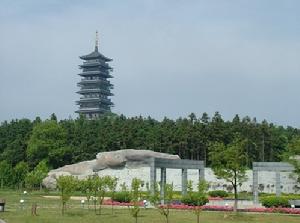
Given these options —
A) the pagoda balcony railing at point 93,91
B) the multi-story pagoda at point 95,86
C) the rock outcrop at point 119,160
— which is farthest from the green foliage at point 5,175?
the pagoda balcony railing at point 93,91

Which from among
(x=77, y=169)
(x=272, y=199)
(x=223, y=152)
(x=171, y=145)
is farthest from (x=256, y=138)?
(x=223, y=152)

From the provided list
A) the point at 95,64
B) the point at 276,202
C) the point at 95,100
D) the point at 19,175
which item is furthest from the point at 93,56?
the point at 276,202

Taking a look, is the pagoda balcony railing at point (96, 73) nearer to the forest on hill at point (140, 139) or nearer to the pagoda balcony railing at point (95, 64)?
the pagoda balcony railing at point (95, 64)

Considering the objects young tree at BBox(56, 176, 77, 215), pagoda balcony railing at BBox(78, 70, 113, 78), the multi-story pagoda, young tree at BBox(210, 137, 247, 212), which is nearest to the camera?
young tree at BBox(56, 176, 77, 215)

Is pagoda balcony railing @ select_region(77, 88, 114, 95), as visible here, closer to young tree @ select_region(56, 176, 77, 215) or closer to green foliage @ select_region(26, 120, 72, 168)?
green foliage @ select_region(26, 120, 72, 168)

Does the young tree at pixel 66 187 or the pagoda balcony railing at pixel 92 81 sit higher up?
the pagoda balcony railing at pixel 92 81

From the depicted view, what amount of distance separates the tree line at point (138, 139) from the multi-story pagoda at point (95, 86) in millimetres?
37276

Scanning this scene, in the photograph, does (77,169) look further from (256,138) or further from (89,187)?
(89,187)

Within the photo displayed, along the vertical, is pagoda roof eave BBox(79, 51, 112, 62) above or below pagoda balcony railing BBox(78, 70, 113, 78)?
above

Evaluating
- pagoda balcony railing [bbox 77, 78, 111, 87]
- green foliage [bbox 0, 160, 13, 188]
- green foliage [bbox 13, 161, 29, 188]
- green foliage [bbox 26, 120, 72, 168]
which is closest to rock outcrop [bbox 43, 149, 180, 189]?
green foliage [bbox 13, 161, 29, 188]

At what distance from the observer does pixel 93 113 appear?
368ft

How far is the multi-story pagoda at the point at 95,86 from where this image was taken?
367 feet

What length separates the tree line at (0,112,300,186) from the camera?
66750 millimetres

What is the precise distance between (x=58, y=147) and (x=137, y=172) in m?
14.0
